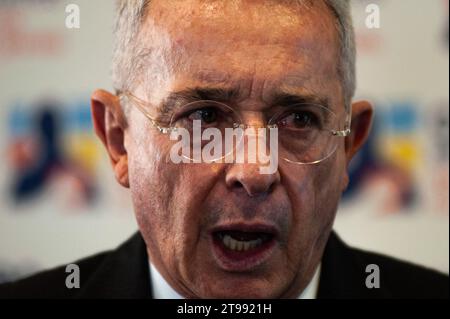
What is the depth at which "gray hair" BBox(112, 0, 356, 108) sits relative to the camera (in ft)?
5.05

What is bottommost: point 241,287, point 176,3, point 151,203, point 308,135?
point 241,287

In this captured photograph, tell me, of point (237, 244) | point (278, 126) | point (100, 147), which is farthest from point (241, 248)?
point (100, 147)

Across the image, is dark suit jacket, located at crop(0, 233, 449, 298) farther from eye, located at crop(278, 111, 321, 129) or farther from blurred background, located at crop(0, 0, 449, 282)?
eye, located at crop(278, 111, 321, 129)

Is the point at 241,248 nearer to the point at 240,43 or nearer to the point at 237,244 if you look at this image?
the point at 237,244

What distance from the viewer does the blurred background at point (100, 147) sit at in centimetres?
227

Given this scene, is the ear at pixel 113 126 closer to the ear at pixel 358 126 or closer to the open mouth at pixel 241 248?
the open mouth at pixel 241 248

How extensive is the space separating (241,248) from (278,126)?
279 mm

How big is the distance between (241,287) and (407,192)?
3.35 feet

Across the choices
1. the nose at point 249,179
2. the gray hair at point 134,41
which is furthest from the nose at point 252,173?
the gray hair at point 134,41

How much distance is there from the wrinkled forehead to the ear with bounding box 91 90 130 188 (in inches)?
7.1

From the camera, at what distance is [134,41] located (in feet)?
5.08

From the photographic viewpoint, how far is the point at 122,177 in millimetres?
1624
